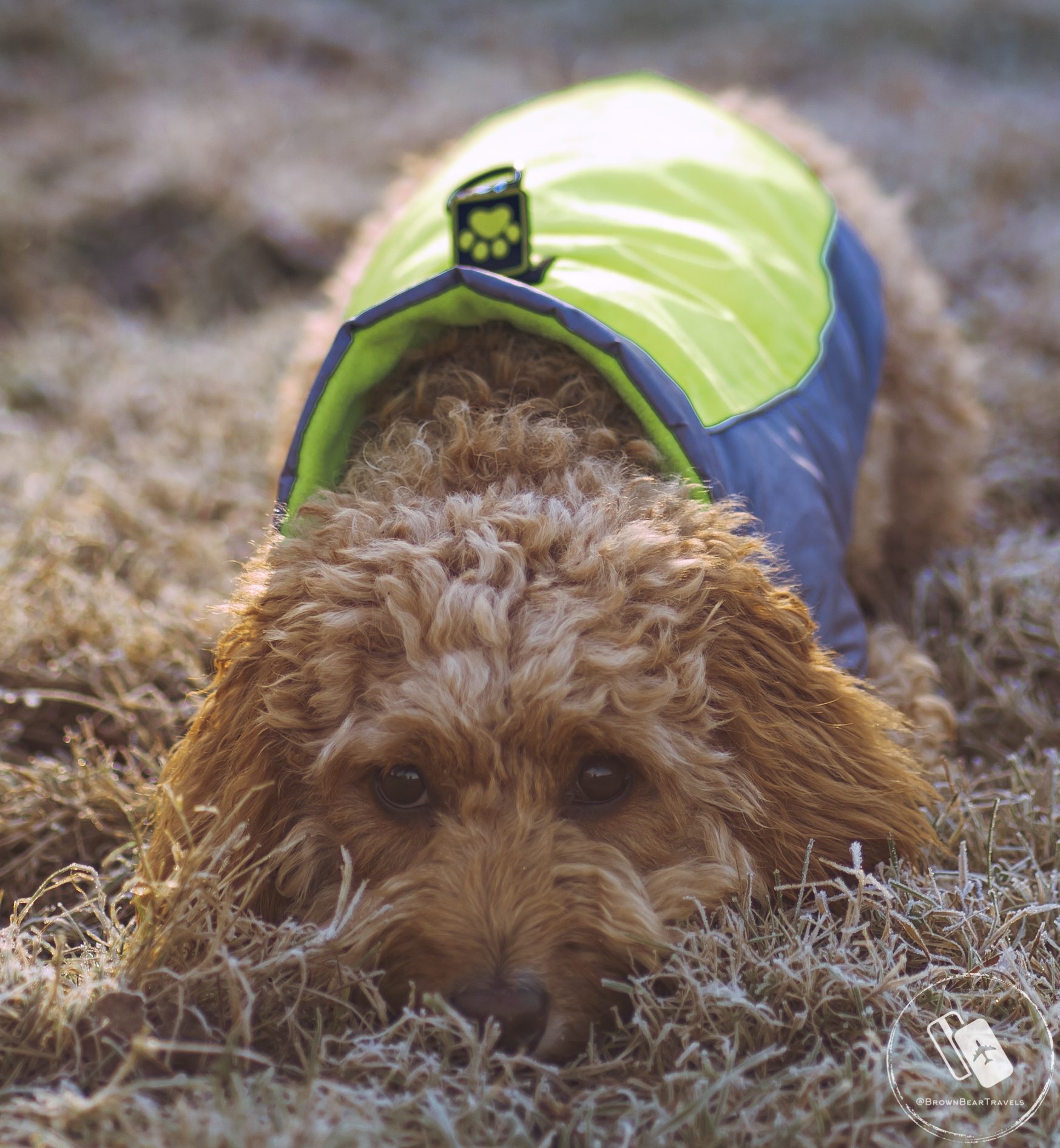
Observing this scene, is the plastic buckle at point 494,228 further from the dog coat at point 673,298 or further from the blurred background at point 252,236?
the blurred background at point 252,236

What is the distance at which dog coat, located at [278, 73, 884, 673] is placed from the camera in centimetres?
243

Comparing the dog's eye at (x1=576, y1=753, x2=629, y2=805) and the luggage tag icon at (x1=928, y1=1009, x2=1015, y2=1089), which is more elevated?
the dog's eye at (x1=576, y1=753, x2=629, y2=805)

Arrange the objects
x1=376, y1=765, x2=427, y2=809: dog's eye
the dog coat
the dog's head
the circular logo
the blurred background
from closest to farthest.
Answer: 1. the circular logo
2. the dog's head
3. x1=376, y1=765, x2=427, y2=809: dog's eye
4. the dog coat
5. the blurred background

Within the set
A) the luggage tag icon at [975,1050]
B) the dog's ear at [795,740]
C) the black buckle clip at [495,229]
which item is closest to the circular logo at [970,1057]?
the luggage tag icon at [975,1050]

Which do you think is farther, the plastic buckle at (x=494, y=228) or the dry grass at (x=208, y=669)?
the plastic buckle at (x=494, y=228)

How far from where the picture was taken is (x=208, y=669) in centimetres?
318

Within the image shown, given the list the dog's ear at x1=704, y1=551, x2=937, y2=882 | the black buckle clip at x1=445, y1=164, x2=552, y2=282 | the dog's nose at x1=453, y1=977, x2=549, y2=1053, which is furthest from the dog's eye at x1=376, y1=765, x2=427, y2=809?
the black buckle clip at x1=445, y1=164, x2=552, y2=282

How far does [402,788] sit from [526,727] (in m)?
0.30

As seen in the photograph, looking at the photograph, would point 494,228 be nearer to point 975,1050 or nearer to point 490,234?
point 490,234

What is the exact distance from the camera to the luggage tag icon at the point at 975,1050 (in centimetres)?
171

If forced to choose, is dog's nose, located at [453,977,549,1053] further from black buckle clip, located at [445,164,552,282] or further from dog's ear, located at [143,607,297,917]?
black buckle clip, located at [445,164,552,282]

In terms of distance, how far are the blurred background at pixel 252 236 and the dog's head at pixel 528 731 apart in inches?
18.4

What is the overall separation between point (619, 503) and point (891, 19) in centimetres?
1129

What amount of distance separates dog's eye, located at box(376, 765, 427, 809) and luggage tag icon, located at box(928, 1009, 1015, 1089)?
98cm
